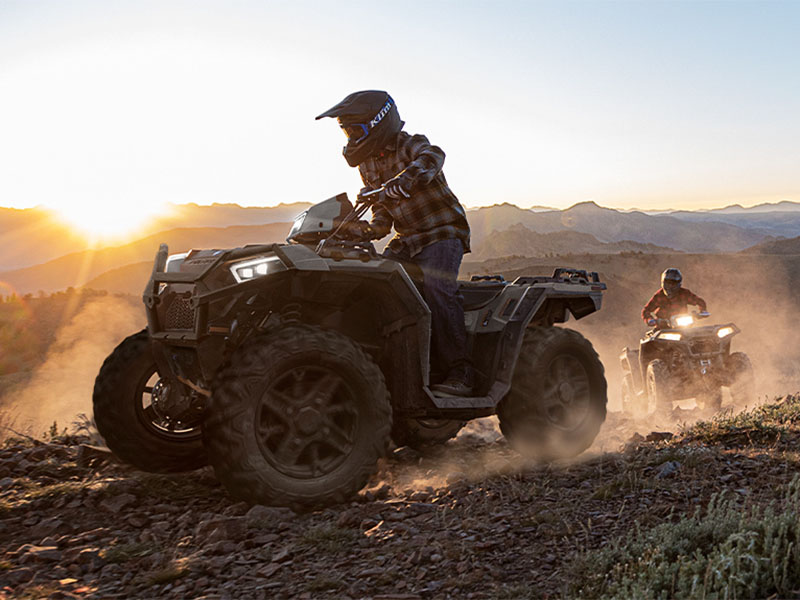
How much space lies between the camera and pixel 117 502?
4906 mm

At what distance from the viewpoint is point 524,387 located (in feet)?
20.8

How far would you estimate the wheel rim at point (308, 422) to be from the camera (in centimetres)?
477

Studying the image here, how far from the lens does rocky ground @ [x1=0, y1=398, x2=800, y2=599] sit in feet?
11.7

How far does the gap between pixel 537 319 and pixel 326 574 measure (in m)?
3.86

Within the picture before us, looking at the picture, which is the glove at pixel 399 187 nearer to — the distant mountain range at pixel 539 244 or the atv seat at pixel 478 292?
the atv seat at pixel 478 292

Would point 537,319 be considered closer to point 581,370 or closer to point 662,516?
point 581,370

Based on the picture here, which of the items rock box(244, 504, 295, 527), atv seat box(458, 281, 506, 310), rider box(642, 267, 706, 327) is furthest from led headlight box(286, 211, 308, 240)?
rider box(642, 267, 706, 327)

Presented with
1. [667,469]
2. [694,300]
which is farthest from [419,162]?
[694,300]

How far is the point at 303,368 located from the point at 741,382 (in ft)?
30.9

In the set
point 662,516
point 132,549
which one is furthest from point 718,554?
point 132,549

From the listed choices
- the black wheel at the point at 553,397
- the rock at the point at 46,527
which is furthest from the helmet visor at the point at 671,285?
the rock at the point at 46,527

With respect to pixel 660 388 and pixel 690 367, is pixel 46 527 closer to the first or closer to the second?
pixel 660 388

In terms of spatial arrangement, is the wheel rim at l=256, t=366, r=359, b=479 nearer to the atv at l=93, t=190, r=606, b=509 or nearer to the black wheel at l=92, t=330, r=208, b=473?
the atv at l=93, t=190, r=606, b=509

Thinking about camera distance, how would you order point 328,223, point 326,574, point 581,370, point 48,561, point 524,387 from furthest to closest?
point 581,370
point 524,387
point 328,223
point 48,561
point 326,574
